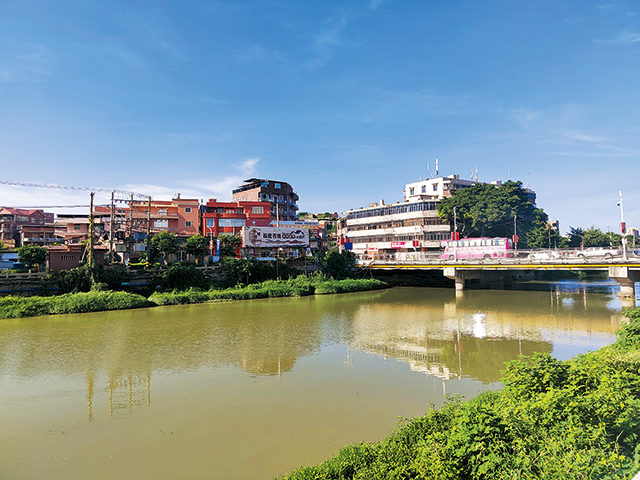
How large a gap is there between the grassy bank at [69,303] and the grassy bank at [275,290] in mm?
2598

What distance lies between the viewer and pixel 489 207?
6556 centimetres

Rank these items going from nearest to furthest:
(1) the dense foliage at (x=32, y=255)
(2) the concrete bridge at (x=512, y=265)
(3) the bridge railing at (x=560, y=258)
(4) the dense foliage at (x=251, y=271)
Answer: (2) the concrete bridge at (x=512, y=265), (3) the bridge railing at (x=560, y=258), (1) the dense foliage at (x=32, y=255), (4) the dense foliage at (x=251, y=271)

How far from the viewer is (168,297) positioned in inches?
1511

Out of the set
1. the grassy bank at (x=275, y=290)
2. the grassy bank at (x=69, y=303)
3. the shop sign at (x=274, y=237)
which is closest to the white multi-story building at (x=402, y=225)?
the grassy bank at (x=275, y=290)

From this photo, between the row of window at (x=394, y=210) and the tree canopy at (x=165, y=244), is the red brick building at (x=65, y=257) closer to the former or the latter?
the tree canopy at (x=165, y=244)

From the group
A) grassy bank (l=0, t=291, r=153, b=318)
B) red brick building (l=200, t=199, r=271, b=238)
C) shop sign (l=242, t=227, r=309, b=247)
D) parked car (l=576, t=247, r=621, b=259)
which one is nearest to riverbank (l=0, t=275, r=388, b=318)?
grassy bank (l=0, t=291, r=153, b=318)

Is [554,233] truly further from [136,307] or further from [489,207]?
[136,307]

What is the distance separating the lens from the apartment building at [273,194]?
75750 mm

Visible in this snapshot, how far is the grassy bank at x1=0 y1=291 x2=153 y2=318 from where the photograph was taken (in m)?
31.6

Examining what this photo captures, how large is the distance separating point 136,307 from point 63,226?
122 ft

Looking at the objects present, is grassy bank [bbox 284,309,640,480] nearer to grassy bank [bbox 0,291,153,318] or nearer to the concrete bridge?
the concrete bridge

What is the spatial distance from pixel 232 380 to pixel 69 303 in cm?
2469

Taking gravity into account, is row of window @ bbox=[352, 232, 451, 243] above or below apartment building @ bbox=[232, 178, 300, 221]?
below

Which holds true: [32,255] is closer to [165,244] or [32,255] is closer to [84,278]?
[84,278]
